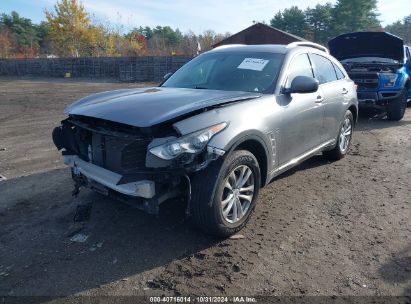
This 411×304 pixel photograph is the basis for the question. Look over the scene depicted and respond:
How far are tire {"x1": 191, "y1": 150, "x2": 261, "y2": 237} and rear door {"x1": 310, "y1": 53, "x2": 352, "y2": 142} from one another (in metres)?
1.99

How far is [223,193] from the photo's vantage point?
359cm

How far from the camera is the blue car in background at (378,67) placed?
988 cm

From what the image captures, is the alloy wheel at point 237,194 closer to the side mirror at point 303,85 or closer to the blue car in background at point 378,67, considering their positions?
the side mirror at point 303,85

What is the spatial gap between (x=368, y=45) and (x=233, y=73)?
26.2 ft

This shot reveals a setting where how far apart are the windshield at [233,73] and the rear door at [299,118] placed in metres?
0.23

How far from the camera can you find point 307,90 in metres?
4.29

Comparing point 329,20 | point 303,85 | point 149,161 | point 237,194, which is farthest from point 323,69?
point 329,20

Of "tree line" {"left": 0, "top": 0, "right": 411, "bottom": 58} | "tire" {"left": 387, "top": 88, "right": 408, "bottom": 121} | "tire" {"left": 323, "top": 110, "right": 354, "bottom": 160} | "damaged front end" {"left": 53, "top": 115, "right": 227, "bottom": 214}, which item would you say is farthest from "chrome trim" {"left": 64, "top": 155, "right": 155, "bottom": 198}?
"tree line" {"left": 0, "top": 0, "right": 411, "bottom": 58}

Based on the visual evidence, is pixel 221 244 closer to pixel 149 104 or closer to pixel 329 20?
pixel 149 104

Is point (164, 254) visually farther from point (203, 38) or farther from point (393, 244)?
point (203, 38)

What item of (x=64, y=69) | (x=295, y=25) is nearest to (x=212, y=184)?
(x=64, y=69)

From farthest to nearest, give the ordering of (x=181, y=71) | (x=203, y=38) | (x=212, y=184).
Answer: (x=203, y=38) → (x=181, y=71) → (x=212, y=184)

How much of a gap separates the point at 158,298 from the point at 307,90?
274cm

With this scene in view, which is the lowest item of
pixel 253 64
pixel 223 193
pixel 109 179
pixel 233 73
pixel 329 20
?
pixel 223 193
